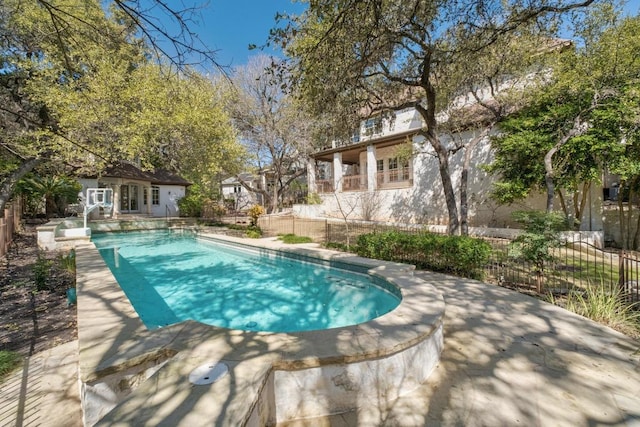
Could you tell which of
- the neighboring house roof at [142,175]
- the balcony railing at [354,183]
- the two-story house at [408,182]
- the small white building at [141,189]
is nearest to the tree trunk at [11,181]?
the neighboring house roof at [142,175]

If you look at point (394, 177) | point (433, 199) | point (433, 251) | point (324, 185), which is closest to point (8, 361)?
point (433, 251)

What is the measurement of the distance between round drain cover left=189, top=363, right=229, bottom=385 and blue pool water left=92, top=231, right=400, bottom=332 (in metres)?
3.27

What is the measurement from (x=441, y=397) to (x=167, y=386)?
243 cm

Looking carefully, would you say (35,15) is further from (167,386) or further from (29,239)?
(167,386)

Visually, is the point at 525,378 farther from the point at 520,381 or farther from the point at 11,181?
the point at 11,181

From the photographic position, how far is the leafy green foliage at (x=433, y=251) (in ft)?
21.9

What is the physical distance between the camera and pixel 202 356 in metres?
2.62

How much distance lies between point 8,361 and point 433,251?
25.2 ft

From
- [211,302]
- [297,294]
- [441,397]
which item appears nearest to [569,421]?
[441,397]

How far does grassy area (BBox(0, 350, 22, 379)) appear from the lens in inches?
126

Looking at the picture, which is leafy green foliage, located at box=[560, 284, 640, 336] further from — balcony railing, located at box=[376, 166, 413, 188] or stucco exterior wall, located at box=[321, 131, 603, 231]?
balcony railing, located at box=[376, 166, 413, 188]

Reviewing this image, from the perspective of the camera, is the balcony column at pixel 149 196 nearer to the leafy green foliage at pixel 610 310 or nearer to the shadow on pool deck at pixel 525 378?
the shadow on pool deck at pixel 525 378

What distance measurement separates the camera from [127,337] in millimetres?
3008

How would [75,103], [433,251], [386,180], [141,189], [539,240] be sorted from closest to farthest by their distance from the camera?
[539,240] → [433,251] → [75,103] → [386,180] → [141,189]
